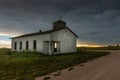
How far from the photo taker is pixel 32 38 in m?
34.8

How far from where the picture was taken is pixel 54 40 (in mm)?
30812

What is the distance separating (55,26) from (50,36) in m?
4.93

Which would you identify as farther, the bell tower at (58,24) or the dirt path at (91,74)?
the bell tower at (58,24)

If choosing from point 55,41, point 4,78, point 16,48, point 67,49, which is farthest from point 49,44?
point 4,78

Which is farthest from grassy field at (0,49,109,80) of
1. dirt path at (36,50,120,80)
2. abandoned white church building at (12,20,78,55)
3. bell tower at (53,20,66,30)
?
bell tower at (53,20,66,30)

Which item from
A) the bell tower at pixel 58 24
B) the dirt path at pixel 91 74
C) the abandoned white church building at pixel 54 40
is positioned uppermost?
the bell tower at pixel 58 24

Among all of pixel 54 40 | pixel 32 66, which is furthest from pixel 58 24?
pixel 32 66

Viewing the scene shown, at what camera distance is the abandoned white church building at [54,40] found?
3059 cm

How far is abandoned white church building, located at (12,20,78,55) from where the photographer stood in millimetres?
30591

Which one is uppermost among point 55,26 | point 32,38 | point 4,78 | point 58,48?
point 55,26

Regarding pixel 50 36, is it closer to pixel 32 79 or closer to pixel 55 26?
pixel 55 26

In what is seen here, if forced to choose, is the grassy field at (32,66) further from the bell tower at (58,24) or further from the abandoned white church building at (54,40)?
the bell tower at (58,24)

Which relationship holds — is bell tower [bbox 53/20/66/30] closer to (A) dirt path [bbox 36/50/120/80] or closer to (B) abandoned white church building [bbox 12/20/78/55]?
(B) abandoned white church building [bbox 12/20/78/55]

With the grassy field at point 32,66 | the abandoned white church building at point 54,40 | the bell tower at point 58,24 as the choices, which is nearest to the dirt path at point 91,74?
the grassy field at point 32,66
